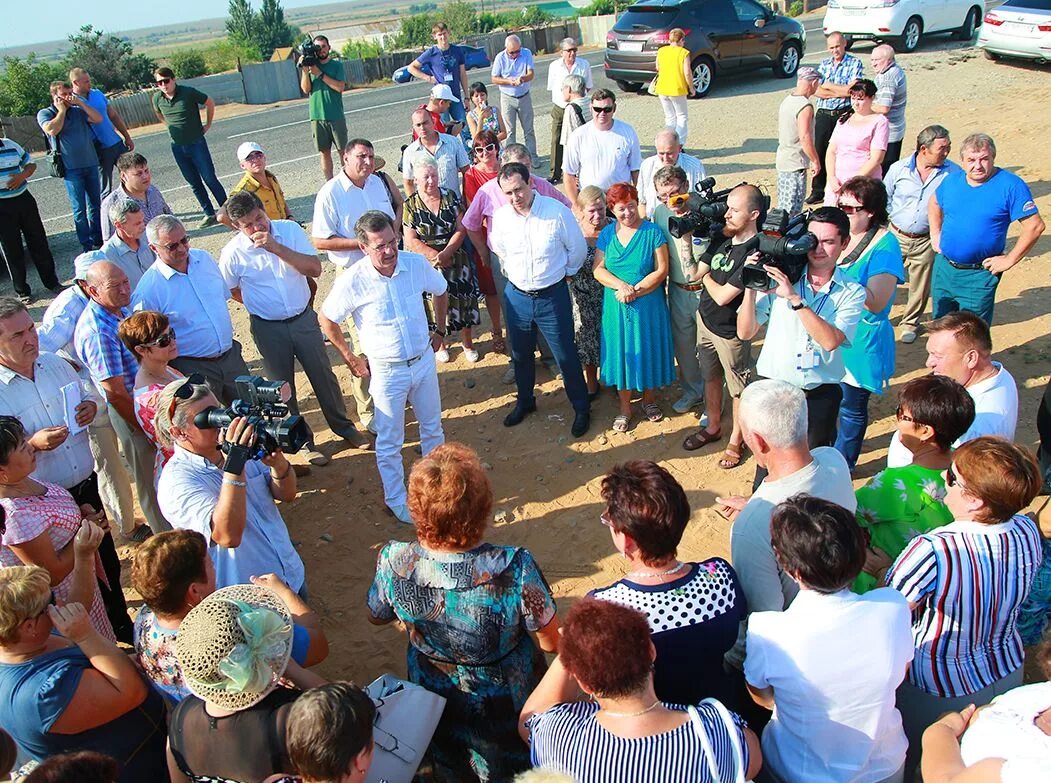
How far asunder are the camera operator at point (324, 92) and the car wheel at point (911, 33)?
40.8 feet

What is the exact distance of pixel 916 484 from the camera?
3143 mm

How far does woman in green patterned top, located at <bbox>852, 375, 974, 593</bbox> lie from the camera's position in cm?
309

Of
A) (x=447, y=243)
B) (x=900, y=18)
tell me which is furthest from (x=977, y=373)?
(x=900, y=18)

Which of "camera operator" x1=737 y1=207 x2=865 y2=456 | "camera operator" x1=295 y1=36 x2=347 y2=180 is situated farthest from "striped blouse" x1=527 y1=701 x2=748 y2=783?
"camera operator" x1=295 y1=36 x2=347 y2=180

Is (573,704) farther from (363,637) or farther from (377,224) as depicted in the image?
(377,224)

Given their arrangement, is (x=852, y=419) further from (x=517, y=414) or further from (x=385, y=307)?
(x=385, y=307)

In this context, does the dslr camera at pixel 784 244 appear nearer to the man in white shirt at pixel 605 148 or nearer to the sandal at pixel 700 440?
the sandal at pixel 700 440

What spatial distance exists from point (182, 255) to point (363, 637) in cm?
258

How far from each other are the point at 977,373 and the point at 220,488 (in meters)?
3.57


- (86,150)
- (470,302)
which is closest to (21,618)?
(470,302)

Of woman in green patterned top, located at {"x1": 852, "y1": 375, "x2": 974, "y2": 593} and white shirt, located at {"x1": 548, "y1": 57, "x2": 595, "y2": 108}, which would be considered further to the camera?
white shirt, located at {"x1": 548, "y1": 57, "x2": 595, "y2": 108}

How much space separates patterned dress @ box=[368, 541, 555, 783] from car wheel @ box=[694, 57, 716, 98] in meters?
14.2

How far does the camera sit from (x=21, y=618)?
2545 mm

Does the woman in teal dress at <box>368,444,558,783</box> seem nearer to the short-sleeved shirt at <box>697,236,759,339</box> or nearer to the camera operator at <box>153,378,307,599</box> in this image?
the camera operator at <box>153,378,307,599</box>
